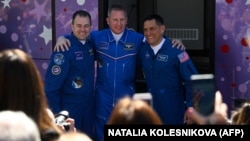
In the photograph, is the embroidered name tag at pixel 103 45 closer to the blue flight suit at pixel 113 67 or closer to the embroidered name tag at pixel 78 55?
the blue flight suit at pixel 113 67

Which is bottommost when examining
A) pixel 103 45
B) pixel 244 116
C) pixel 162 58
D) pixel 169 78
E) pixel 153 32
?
pixel 244 116

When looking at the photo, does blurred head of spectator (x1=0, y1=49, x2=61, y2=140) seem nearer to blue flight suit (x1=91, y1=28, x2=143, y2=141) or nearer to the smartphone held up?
the smartphone held up

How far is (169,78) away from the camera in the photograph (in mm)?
4328

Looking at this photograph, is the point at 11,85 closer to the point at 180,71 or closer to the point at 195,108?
the point at 195,108

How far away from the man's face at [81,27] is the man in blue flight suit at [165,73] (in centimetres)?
52

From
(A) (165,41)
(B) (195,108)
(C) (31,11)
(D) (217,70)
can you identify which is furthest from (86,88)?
(B) (195,108)

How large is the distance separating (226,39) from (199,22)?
6.93ft

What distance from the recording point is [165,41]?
441 cm

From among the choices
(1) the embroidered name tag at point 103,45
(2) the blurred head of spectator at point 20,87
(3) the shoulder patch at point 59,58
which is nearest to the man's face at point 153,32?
(1) the embroidered name tag at point 103,45

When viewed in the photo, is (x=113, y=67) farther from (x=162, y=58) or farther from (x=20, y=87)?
(x=20, y=87)

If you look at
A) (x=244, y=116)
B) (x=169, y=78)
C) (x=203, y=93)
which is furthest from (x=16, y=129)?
(x=169, y=78)

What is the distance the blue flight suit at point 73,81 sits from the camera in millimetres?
4461

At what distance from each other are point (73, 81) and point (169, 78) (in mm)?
845

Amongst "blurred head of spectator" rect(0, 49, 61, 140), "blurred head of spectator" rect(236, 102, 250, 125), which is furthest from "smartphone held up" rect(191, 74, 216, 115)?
"blurred head of spectator" rect(236, 102, 250, 125)
